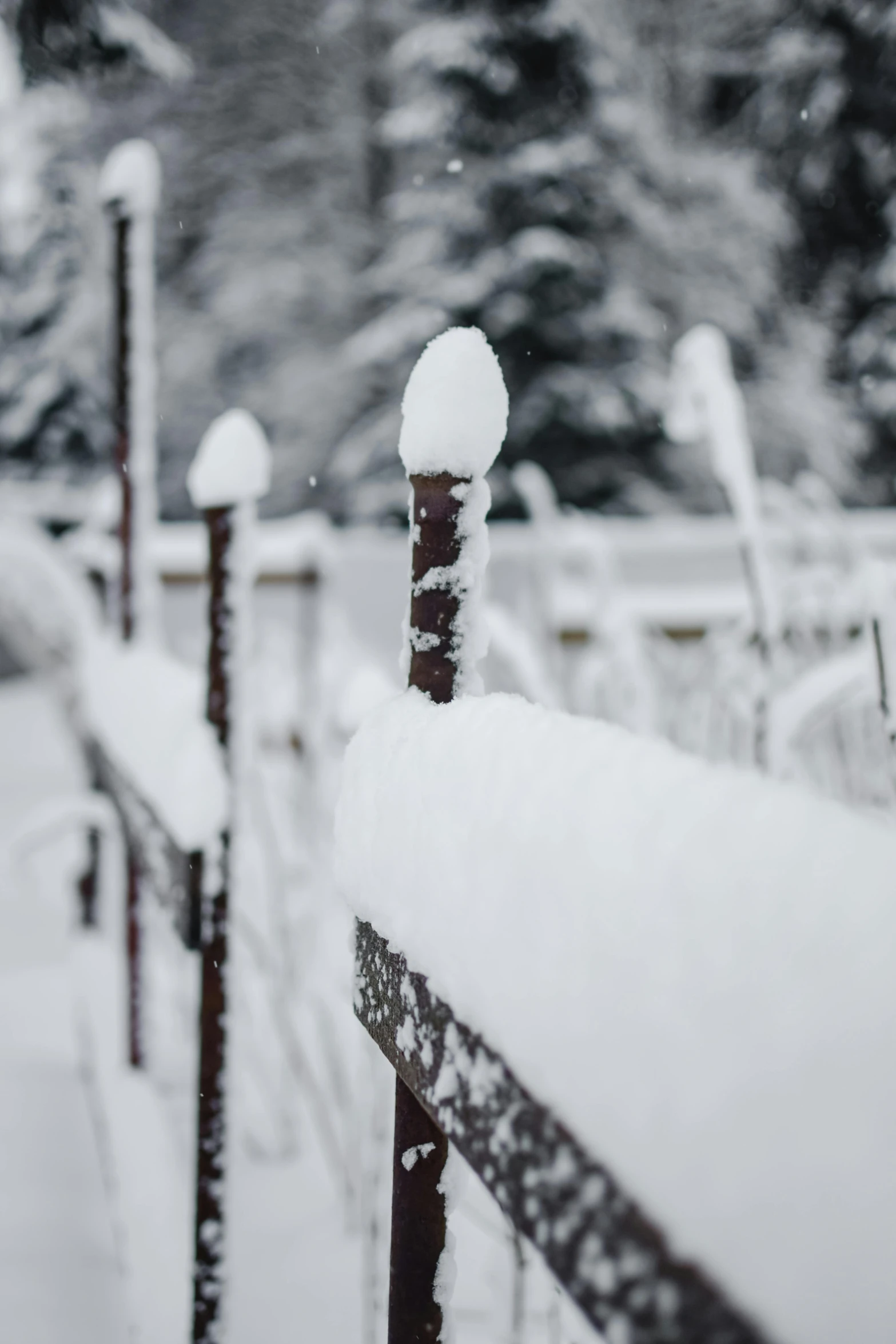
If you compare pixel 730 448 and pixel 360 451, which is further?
pixel 360 451

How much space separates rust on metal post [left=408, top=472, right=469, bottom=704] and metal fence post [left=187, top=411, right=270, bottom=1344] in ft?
2.07

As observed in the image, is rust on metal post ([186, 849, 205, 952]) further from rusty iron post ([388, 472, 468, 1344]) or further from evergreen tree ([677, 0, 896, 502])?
evergreen tree ([677, 0, 896, 502])

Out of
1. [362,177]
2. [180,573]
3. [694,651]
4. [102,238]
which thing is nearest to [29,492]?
[102,238]

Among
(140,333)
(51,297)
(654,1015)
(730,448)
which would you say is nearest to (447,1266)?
(654,1015)

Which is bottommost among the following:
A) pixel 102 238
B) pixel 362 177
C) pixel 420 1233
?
pixel 420 1233

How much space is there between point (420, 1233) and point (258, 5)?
13956 millimetres

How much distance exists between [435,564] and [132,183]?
1.69 m

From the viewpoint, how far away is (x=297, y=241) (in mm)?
11648

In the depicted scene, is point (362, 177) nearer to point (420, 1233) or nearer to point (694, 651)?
point (694, 651)

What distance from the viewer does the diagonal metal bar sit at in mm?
304

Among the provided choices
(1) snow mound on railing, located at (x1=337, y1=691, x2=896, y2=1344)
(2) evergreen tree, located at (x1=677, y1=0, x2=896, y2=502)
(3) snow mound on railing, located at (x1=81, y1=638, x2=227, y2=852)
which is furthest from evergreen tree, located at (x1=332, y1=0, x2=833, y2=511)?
(1) snow mound on railing, located at (x1=337, y1=691, x2=896, y2=1344)

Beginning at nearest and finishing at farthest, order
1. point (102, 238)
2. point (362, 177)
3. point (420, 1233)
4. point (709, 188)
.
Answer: point (420, 1233)
point (709, 188)
point (102, 238)
point (362, 177)

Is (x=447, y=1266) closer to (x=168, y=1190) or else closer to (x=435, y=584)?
(x=435, y=584)

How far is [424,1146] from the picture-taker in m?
0.61
